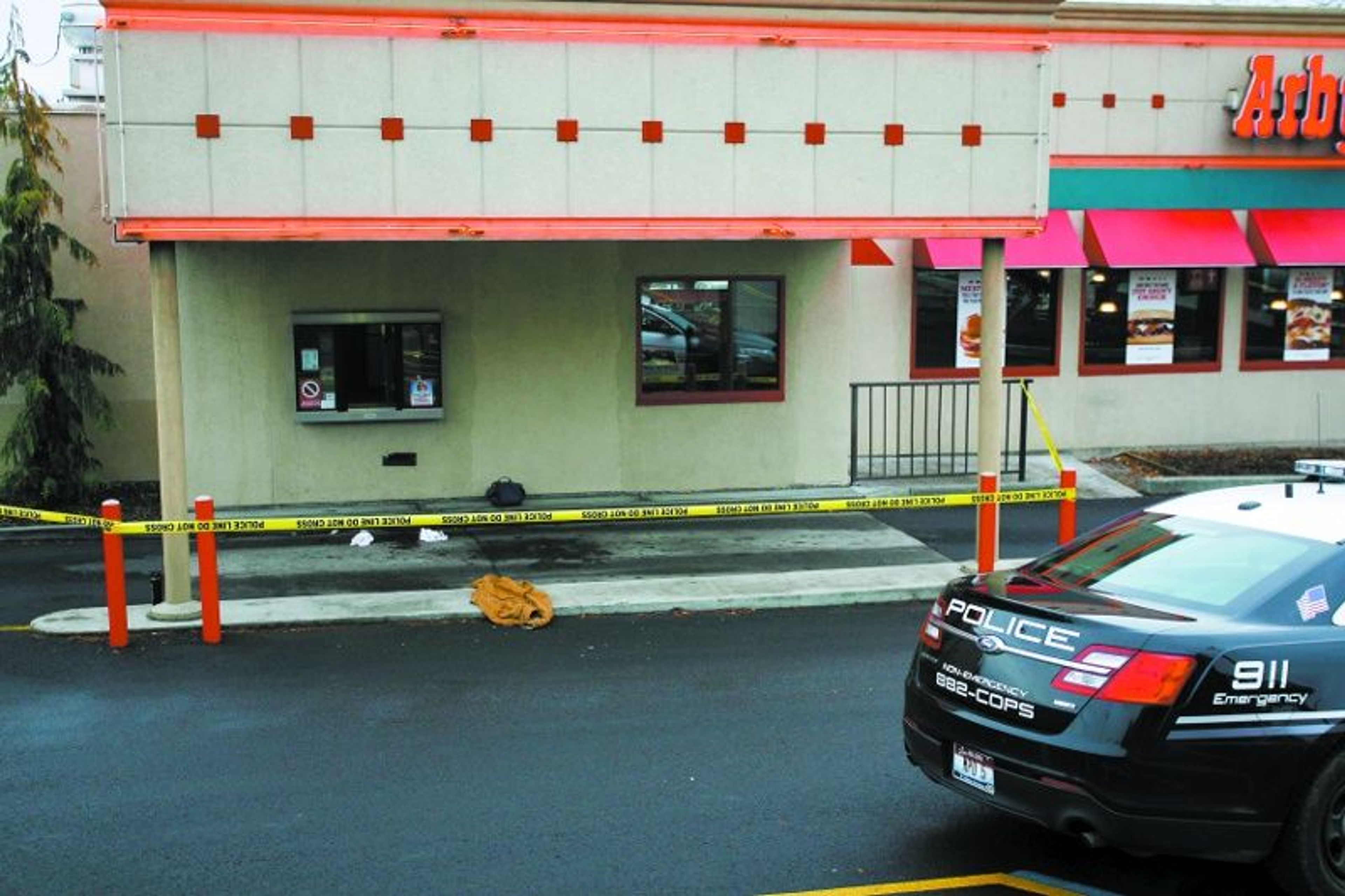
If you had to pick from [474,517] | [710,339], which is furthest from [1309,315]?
[474,517]

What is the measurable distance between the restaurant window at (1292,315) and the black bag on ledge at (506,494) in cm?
1029

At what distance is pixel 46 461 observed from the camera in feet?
49.7

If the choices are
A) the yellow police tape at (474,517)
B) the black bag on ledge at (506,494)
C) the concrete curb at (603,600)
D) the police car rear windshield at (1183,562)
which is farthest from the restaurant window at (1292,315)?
the police car rear windshield at (1183,562)

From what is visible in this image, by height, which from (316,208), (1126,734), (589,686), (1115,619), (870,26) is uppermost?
(870,26)

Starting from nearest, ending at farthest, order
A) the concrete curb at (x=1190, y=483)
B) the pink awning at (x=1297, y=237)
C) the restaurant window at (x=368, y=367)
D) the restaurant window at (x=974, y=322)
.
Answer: the restaurant window at (x=368, y=367), the concrete curb at (x=1190, y=483), the restaurant window at (x=974, y=322), the pink awning at (x=1297, y=237)

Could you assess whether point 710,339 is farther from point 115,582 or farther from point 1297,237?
point 1297,237

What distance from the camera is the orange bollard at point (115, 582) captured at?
9.96 metres

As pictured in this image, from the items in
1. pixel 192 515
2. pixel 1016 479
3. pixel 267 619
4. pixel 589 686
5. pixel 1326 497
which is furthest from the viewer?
pixel 1016 479

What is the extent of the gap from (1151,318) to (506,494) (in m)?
9.22

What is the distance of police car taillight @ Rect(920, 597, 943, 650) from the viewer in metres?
6.42

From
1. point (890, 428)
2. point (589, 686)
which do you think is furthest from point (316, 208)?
point (890, 428)

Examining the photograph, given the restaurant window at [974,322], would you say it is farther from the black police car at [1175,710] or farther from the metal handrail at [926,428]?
the black police car at [1175,710]

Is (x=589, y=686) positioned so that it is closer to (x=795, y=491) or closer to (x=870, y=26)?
(x=870, y=26)

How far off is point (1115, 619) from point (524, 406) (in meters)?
10.4
